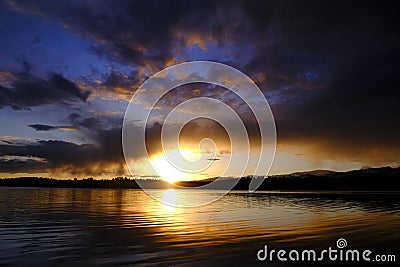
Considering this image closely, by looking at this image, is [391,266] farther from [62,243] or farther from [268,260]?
[62,243]

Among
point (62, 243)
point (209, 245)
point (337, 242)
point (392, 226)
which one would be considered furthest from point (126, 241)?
point (392, 226)

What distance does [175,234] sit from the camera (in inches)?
992

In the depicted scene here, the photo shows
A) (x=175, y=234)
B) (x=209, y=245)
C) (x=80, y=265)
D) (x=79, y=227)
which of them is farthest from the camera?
(x=79, y=227)

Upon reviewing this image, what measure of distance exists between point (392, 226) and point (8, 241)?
30360 mm

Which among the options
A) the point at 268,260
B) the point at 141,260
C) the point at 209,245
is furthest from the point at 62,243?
the point at 268,260

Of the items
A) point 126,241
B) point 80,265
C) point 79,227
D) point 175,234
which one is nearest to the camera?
point 80,265

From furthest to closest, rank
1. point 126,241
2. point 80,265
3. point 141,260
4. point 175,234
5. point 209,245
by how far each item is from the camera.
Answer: point 175,234
point 126,241
point 209,245
point 141,260
point 80,265

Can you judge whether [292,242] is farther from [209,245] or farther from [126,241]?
[126,241]

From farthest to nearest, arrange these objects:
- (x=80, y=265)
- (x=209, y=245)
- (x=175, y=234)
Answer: (x=175, y=234)
(x=209, y=245)
(x=80, y=265)

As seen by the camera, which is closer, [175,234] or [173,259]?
[173,259]

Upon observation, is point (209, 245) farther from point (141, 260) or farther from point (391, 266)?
point (391, 266)

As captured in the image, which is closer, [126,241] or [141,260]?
[141,260]

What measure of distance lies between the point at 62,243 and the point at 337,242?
690 inches

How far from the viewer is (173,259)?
1638 centimetres
